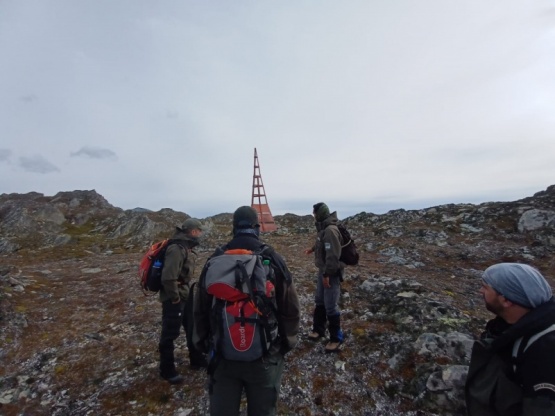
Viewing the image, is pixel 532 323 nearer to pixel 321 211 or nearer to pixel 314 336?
pixel 321 211

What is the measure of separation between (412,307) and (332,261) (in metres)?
3.29

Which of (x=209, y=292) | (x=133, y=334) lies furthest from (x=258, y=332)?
(x=133, y=334)

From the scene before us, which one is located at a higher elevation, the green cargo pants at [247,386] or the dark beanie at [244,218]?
the dark beanie at [244,218]

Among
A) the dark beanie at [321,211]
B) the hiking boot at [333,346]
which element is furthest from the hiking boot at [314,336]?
the dark beanie at [321,211]

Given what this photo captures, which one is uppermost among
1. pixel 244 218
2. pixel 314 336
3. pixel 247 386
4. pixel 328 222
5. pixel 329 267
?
pixel 244 218

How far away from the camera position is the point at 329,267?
7.04 metres

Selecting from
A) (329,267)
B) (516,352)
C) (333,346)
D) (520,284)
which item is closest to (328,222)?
(329,267)

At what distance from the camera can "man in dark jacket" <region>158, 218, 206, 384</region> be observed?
256 inches

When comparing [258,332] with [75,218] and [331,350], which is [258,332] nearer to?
[331,350]

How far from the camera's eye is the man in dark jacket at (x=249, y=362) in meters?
4.20

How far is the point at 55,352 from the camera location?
27.9 ft

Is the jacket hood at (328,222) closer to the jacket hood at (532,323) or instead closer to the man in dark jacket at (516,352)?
the man in dark jacket at (516,352)

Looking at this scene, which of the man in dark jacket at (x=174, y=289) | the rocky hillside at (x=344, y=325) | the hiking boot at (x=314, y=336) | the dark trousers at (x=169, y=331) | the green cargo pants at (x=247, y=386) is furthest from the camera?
the hiking boot at (x=314, y=336)

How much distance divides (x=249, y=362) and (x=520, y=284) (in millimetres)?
3221
